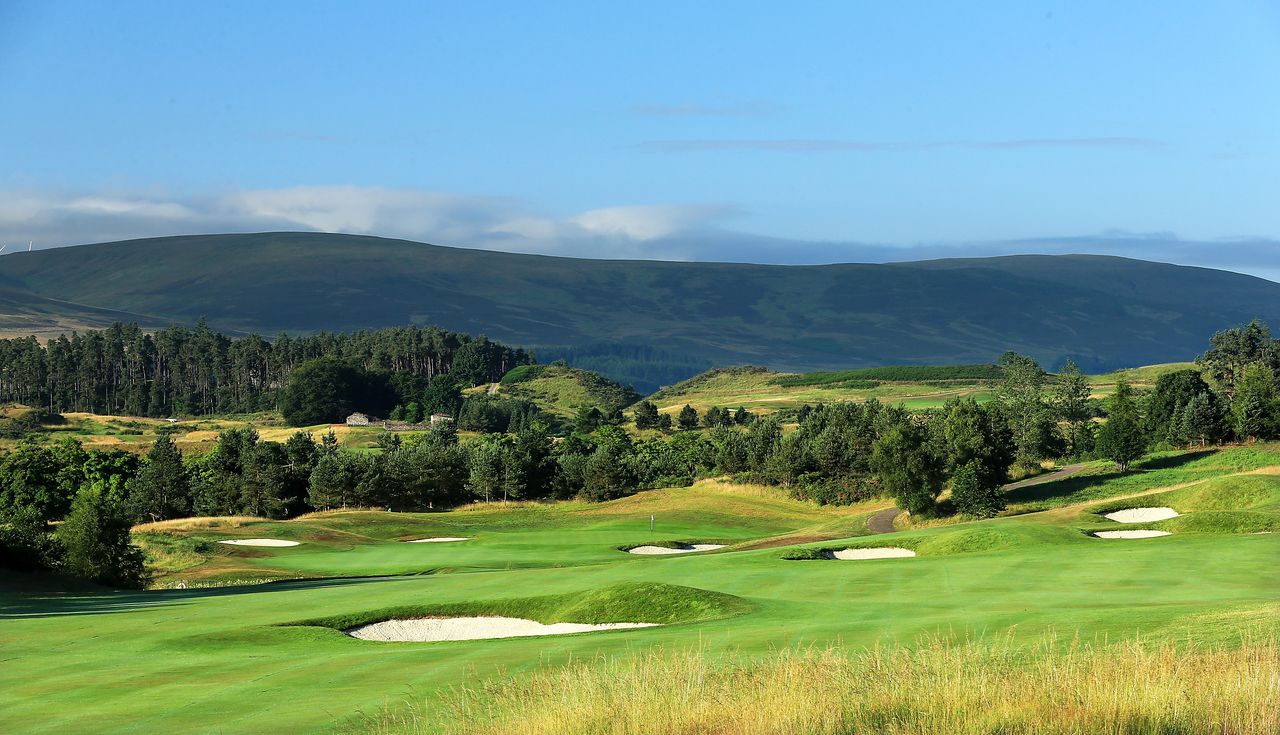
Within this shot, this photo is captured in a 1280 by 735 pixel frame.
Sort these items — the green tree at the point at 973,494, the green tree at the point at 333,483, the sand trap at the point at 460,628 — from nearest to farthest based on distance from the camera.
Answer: the sand trap at the point at 460,628, the green tree at the point at 973,494, the green tree at the point at 333,483

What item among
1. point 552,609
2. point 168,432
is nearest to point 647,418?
point 168,432

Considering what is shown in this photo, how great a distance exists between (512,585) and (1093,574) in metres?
17.6

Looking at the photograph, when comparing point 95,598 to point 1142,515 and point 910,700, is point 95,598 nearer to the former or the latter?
point 910,700

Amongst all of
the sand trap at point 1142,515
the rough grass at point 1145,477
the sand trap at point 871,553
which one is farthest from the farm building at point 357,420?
the sand trap at point 871,553

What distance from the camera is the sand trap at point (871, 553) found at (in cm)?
5022

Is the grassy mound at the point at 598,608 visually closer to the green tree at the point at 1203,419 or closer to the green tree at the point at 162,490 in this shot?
the green tree at the point at 1203,419

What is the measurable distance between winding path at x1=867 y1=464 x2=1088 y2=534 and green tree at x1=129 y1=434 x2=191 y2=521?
170 feet

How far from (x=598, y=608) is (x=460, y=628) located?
12.1 ft

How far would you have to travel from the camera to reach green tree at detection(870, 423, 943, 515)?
70125 mm

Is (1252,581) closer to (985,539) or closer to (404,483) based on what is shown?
(985,539)

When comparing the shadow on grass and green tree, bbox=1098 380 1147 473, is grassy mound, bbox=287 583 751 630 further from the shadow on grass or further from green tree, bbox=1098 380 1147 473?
green tree, bbox=1098 380 1147 473

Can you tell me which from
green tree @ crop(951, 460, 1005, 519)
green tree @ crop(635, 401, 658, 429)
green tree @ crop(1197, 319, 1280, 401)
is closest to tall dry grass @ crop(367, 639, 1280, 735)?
green tree @ crop(951, 460, 1005, 519)

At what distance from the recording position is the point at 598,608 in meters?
30.5

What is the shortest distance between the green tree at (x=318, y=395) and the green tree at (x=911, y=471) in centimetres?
12802
